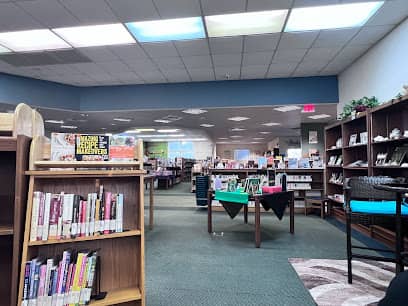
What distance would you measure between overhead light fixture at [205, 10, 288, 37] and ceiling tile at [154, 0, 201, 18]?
0.96ft

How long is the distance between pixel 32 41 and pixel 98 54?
1123 mm

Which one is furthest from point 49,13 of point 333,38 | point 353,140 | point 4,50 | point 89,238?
point 353,140

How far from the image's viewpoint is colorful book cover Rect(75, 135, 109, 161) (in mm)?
1650

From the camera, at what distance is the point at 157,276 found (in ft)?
8.54

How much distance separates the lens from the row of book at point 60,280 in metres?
1.40

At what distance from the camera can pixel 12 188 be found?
64.1 inches

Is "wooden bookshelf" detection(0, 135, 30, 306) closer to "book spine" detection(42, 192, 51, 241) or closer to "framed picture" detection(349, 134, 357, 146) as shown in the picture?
"book spine" detection(42, 192, 51, 241)

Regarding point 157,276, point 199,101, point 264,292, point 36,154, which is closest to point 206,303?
point 264,292

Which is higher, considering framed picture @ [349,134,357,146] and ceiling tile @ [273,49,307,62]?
ceiling tile @ [273,49,307,62]

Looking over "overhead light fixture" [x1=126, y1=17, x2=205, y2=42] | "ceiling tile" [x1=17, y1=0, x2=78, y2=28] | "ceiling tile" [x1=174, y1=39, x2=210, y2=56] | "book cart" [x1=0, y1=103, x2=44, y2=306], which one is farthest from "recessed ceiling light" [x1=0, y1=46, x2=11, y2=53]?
"book cart" [x1=0, y1=103, x2=44, y2=306]

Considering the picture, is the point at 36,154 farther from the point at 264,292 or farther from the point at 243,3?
the point at 243,3

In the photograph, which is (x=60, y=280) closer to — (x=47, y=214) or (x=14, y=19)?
(x=47, y=214)

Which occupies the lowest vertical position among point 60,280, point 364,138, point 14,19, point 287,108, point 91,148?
point 60,280

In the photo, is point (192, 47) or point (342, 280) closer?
point (342, 280)
